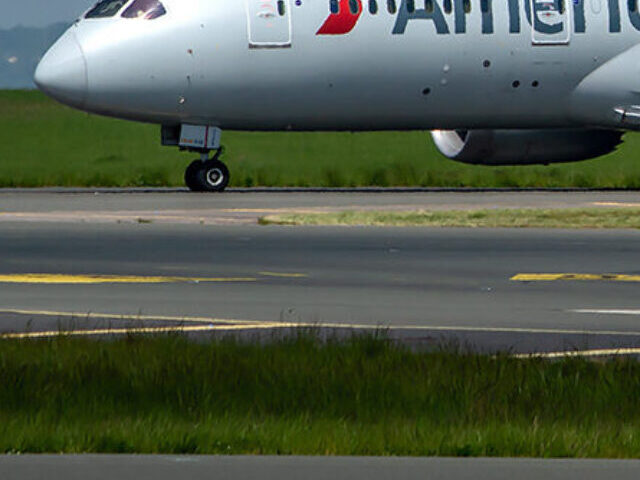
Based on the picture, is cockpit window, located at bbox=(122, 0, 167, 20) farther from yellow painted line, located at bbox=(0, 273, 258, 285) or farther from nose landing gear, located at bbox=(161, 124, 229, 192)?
yellow painted line, located at bbox=(0, 273, 258, 285)

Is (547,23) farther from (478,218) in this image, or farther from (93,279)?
(93,279)

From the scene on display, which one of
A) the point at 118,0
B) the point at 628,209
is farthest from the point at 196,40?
the point at 628,209

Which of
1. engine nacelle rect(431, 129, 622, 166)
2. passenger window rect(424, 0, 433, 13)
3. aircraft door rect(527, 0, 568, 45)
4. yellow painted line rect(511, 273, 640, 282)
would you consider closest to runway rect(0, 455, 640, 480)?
yellow painted line rect(511, 273, 640, 282)

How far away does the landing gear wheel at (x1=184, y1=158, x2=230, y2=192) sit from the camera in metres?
37.2

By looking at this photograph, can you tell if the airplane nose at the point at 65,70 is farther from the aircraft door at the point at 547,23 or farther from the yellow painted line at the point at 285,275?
the yellow painted line at the point at 285,275

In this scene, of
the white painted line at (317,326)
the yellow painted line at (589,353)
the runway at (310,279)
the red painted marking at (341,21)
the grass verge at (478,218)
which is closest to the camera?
the yellow painted line at (589,353)

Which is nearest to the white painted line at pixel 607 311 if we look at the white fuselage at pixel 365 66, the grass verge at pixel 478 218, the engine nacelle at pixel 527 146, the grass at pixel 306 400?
the grass at pixel 306 400

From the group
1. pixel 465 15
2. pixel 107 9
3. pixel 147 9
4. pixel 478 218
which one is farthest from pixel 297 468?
pixel 465 15

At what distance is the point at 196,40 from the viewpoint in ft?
120

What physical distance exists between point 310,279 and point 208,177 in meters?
17.8

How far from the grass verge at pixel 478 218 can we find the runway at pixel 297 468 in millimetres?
18116

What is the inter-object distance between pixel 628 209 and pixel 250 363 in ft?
59.5

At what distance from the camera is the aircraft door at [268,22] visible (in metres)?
36.7

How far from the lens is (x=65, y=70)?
118 feet
